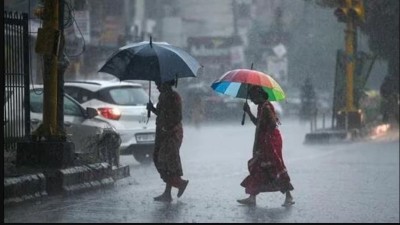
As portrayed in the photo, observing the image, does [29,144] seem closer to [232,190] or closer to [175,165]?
[175,165]

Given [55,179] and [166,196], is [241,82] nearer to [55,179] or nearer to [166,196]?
[166,196]

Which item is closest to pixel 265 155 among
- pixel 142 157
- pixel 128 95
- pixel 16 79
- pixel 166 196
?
pixel 166 196

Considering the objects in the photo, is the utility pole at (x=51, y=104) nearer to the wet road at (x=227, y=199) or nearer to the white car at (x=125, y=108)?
the wet road at (x=227, y=199)

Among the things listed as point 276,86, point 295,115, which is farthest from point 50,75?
point 295,115

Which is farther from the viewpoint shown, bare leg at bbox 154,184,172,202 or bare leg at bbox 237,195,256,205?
bare leg at bbox 237,195,256,205

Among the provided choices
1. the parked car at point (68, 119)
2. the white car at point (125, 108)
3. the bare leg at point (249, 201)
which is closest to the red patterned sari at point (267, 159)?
the bare leg at point (249, 201)

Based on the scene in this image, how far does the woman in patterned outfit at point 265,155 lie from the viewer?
645 centimetres

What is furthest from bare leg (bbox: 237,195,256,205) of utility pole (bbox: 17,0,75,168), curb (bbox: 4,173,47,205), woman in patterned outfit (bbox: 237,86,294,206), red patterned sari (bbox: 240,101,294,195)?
curb (bbox: 4,173,47,205)

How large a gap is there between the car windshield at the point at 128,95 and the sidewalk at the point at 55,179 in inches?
104

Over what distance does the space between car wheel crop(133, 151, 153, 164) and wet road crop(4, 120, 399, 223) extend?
0.25ft

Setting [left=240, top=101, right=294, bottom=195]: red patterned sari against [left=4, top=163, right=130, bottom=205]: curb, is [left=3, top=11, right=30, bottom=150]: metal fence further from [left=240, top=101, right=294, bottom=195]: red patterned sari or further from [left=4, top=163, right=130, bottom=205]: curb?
[left=240, top=101, right=294, bottom=195]: red patterned sari

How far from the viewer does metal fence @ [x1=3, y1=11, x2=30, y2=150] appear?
653 cm

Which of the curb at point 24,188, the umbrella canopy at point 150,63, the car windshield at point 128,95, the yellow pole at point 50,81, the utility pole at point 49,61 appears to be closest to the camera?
the umbrella canopy at point 150,63

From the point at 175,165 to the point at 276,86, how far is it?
161 cm
